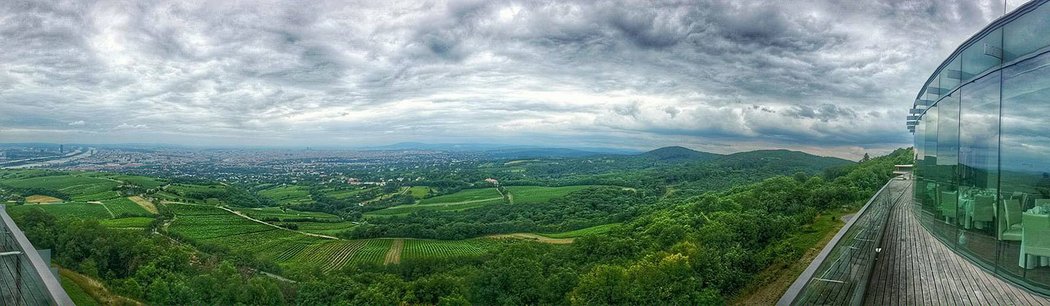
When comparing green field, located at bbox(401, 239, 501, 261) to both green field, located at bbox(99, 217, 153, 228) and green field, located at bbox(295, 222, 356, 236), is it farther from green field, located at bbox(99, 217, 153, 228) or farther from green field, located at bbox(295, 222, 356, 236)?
green field, located at bbox(99, 217, 153, 228)

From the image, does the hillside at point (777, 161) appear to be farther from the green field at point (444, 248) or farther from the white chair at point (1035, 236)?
the white chair at point (1035, 236)

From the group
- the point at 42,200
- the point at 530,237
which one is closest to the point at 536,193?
the point at 530,237

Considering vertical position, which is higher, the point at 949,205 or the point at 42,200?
the point at 949,205

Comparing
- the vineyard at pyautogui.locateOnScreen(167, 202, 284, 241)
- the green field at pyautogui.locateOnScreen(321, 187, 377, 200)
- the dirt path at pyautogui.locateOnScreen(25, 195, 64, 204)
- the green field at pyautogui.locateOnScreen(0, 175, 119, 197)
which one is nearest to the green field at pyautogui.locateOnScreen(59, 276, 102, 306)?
the vineyard at pyautogui.locateOnScreen(167, 202, 284, 241)

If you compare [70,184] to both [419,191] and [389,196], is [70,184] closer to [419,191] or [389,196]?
[389,196]

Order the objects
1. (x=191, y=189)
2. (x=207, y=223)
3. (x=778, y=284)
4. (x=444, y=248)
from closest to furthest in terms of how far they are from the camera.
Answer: (x=778, y=284) < (x=444, y=248) < (x=207, y=223) < (x=191, y=189)

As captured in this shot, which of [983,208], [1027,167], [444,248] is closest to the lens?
[1027,167]

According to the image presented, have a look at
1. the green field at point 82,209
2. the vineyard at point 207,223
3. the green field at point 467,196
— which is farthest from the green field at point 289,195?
the green field at point 82,209
